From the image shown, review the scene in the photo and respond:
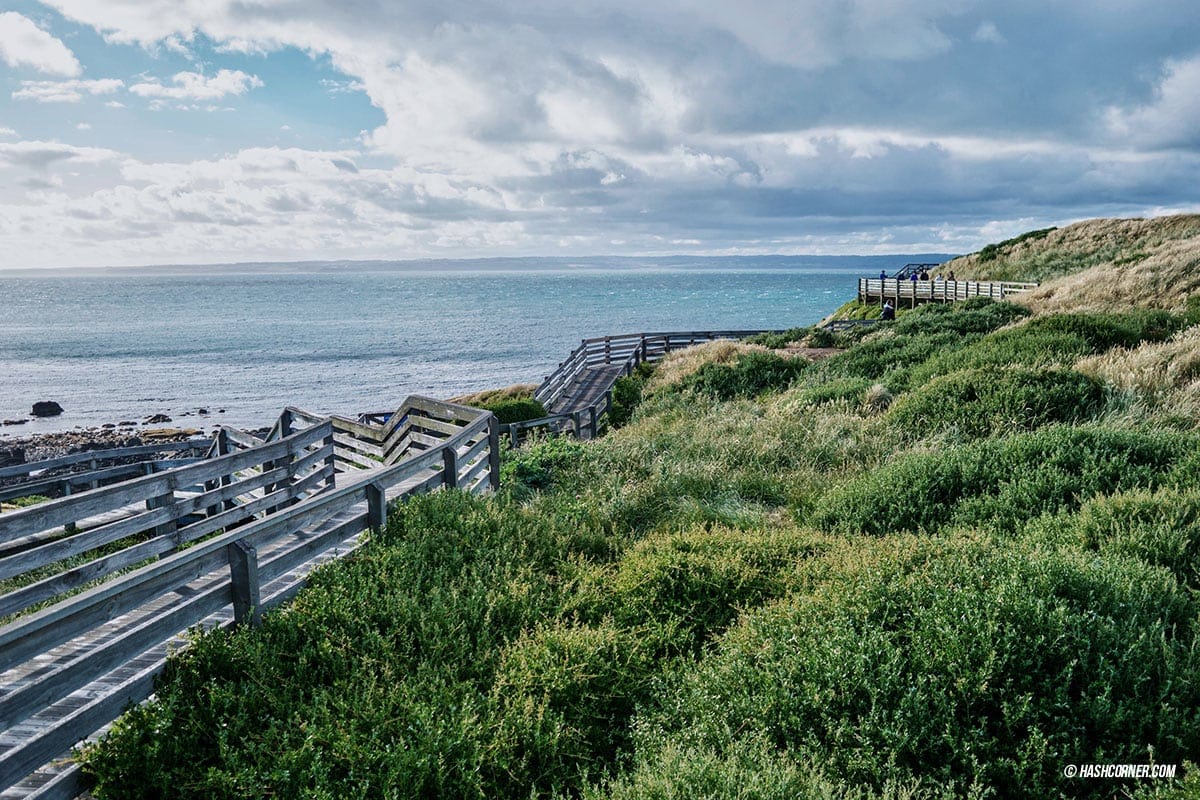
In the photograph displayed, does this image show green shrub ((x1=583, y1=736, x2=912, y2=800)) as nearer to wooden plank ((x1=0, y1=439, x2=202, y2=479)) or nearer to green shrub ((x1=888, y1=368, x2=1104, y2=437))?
green shrub ((x1=888, y1=368, x2=1104, y2=437))

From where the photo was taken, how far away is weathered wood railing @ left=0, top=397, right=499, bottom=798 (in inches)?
160

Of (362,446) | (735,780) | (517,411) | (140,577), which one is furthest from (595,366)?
(735,780)

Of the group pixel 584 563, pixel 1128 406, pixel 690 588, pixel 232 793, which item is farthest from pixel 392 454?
pixel 1128 406

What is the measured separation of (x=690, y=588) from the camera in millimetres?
6371

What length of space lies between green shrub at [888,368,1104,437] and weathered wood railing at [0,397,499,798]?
7.19m

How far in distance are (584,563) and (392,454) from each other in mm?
7157

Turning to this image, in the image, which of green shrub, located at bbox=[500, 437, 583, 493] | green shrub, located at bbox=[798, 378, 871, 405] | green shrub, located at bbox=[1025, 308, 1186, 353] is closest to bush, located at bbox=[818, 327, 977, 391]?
green shrub, located at bbox=[798, 378, 871, 405]

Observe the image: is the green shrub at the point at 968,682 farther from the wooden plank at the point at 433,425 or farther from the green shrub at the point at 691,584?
the wooden plank at the point at 433,425

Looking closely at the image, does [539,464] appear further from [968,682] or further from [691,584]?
[968,682]

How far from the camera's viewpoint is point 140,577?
4586 mm

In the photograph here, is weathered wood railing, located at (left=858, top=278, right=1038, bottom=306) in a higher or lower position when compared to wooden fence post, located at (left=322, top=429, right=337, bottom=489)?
higher

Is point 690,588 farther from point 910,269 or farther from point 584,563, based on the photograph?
point 910,269

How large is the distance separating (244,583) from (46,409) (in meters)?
52.4

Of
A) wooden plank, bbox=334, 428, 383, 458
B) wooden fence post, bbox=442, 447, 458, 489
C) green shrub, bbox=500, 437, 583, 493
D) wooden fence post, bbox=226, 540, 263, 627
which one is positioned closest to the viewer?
wooden fence post, bbox=226, 540, 263, 627
